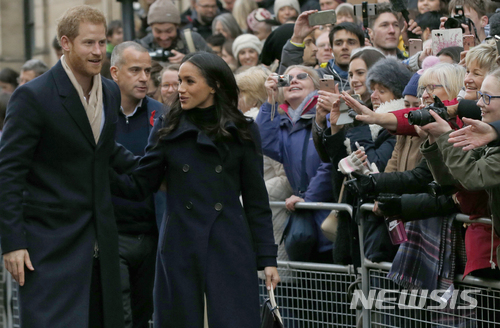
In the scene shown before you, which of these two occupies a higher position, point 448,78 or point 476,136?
point 448,78

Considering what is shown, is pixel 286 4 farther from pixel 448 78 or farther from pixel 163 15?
pixel 448 78

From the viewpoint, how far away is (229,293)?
5.00 m

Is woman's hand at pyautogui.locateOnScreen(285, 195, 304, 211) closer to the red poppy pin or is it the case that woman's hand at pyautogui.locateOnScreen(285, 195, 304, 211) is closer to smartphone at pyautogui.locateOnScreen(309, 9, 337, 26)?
the red poppy pin

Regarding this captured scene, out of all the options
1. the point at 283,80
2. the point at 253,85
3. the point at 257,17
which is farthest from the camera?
the point at 257,17

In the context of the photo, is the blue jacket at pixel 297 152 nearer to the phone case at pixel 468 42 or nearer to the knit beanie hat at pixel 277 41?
the phone case at pixel 468 42

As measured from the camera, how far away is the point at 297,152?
22.4 feet

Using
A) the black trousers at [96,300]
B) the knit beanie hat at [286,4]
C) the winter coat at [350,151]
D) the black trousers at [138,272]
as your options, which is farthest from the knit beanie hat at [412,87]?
the knit beanie hat at [286,4]

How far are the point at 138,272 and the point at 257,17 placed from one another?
497 centimetres

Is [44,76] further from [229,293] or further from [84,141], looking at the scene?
[229,293]

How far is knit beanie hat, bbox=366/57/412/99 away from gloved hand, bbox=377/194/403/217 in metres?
1.17

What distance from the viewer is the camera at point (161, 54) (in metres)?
9.59

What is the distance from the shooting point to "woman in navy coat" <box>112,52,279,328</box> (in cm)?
499

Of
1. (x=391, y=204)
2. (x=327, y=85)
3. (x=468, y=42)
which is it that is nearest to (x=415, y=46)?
(x=468, y=42)

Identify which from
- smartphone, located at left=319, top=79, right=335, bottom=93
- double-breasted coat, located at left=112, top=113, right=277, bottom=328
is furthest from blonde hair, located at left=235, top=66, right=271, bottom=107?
double-breasted coat, located at left=112, top=113, right=277, bottom=328
